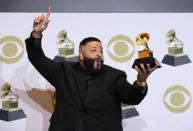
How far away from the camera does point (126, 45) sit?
5.54 ft

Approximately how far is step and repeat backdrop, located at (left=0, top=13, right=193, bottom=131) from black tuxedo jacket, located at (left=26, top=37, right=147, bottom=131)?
280mm

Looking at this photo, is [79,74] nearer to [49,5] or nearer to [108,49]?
[108,49]

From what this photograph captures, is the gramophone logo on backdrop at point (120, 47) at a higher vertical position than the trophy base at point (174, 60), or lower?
higher

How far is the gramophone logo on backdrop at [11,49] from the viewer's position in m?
1.70

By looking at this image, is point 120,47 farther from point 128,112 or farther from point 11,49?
point 11,49

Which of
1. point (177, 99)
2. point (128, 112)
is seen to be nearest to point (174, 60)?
point (177, 99)

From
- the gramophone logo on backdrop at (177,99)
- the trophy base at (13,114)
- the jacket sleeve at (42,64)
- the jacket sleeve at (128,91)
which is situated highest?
the jacket sleeve at (42,64)

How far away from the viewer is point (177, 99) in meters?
1.66

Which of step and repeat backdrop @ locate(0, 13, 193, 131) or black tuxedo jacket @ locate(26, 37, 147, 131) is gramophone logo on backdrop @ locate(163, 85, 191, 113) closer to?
step and repeat backdrop @ locate(0, 13, 193, 131)

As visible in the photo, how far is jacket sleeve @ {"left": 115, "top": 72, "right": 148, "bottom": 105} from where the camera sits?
118 centimetres

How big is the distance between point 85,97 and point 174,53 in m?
0.62

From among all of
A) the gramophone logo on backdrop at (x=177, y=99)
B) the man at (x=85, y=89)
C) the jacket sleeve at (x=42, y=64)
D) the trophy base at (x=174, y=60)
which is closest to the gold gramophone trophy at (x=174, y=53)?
the trophy base at (x=174, y=60)

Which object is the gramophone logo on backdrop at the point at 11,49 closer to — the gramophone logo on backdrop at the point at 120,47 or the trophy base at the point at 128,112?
the gramophone logo on backdrop at the point at 120,47

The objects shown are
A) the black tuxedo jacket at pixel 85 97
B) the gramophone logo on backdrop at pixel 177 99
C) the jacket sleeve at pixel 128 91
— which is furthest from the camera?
the gramophone logo on backdrop at pixel 177 99
